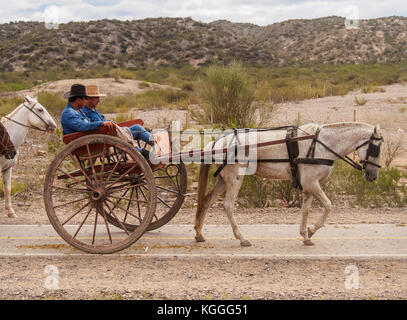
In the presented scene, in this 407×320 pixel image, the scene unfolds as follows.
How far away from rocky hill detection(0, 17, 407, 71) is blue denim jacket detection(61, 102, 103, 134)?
163 ft

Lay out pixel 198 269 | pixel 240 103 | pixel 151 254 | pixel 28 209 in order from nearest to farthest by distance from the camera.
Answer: pixel 198 269 → pixel 151 254 → pixel 28 209 → pixel 240 103

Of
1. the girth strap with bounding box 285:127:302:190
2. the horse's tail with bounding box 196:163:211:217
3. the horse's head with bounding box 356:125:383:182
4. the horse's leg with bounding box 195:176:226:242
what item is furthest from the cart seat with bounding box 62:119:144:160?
the horse's head with bounding box 356:125:383:182

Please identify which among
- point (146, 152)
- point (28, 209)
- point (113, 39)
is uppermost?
point (113, 39)

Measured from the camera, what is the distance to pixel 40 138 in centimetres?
1916

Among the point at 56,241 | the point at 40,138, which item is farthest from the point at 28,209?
the point at 40,138

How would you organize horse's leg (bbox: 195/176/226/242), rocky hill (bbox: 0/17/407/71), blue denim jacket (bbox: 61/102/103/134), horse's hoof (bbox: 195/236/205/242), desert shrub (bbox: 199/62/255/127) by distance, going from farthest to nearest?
rocky hill (bbox: 0/17/407/71), desert shrub (bbox: 199/62/255/127), horse's hoof (bbox: 195/236/205/242), horse's leg (bbox: 195/176/226/242), blue denim jacket (bbox: 61/102/103/134)

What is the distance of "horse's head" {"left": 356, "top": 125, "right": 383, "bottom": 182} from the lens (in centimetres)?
680

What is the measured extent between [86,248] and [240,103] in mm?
10051

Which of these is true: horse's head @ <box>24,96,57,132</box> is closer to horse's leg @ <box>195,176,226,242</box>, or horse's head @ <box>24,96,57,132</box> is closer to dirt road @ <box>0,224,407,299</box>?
dirt road @ <box>0,224,407,299</box>

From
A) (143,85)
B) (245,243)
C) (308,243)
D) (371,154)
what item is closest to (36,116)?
(245,243)

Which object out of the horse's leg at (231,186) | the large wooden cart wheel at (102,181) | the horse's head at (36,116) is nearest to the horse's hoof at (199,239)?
the horse's leg at (231,186)

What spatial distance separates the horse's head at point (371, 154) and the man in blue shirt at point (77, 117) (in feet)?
10.8

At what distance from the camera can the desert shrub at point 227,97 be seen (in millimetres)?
16016

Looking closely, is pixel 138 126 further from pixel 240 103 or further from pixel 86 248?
pixel 240 103
